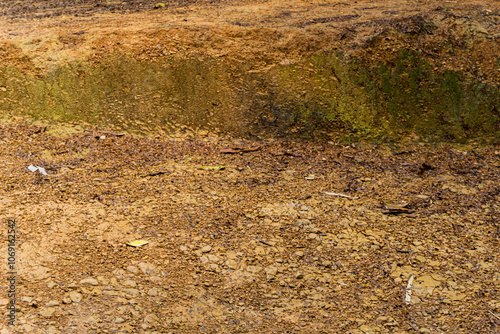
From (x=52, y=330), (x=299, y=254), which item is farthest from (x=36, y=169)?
(x=299, y=254)

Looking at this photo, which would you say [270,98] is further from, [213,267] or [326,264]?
[213,267]

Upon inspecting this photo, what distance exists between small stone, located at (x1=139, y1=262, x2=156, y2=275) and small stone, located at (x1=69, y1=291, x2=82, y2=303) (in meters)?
0.52

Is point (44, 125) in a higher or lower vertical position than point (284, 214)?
higher

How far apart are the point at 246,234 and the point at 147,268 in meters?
0.96

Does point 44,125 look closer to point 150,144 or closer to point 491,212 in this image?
point 150,144

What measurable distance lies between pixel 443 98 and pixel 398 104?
59cm

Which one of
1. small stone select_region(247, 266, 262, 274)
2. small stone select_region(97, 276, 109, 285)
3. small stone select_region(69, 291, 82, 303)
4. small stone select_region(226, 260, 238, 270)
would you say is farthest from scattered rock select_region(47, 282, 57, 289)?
small stone select_region(247, 266, 262, 274)

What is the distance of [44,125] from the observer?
5883 mm

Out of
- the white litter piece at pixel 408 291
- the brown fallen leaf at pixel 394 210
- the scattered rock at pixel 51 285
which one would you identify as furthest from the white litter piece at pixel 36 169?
the white litter piece at pixel 408 291

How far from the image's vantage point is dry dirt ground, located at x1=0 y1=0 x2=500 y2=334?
135 inches

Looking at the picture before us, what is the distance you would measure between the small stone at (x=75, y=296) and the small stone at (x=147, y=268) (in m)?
0.52

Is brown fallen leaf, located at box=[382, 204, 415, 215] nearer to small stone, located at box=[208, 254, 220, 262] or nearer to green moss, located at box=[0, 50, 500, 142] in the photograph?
green moss, located at box=[0, 50, 500, 142]

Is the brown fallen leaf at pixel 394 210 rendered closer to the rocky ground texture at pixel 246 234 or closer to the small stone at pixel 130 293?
the rocky ground texture at pixel 246 234

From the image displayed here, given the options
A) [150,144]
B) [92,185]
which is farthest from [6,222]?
[150,144]
